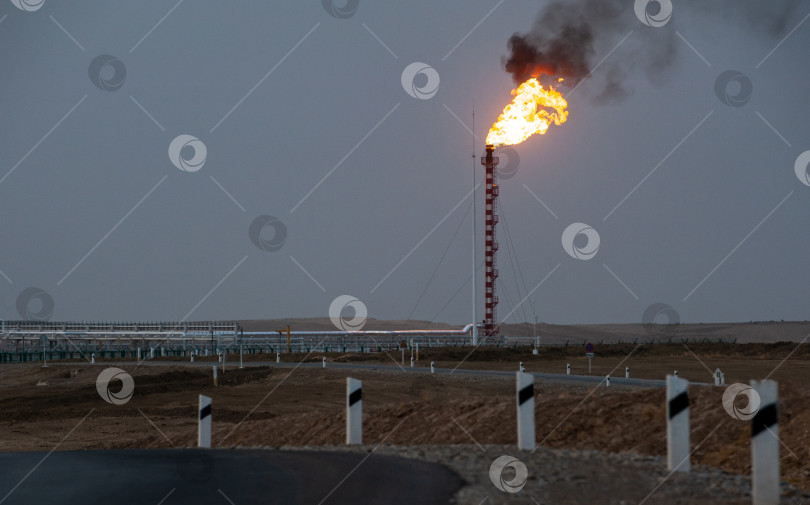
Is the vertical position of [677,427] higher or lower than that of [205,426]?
lower

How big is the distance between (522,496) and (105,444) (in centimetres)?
2007

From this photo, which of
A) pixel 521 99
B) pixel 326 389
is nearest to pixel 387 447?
pixel 326 389

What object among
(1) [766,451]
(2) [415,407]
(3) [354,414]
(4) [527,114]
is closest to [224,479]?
(3) [354,414]

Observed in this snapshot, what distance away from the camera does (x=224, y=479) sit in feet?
32.7

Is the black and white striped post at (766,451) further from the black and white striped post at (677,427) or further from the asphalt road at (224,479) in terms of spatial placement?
the asphalt road at (224,479)

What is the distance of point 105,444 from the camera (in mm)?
26141

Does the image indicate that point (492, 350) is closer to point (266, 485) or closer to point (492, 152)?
point (492, 152)

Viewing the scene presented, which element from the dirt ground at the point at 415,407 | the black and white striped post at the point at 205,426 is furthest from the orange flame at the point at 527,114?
the black and white striped post at the point at 205,426

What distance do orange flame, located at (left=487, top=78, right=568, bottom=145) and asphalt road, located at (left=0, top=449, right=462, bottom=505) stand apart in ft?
166

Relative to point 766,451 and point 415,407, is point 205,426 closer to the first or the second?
point 415,407

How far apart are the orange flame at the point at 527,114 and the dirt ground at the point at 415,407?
1581 centimetres

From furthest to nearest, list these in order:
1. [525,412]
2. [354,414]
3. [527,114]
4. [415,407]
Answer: [527,114] → [415,407] → [354,414] → [525,412]

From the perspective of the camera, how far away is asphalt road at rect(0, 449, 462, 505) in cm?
874

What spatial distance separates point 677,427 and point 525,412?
2.28 metres
